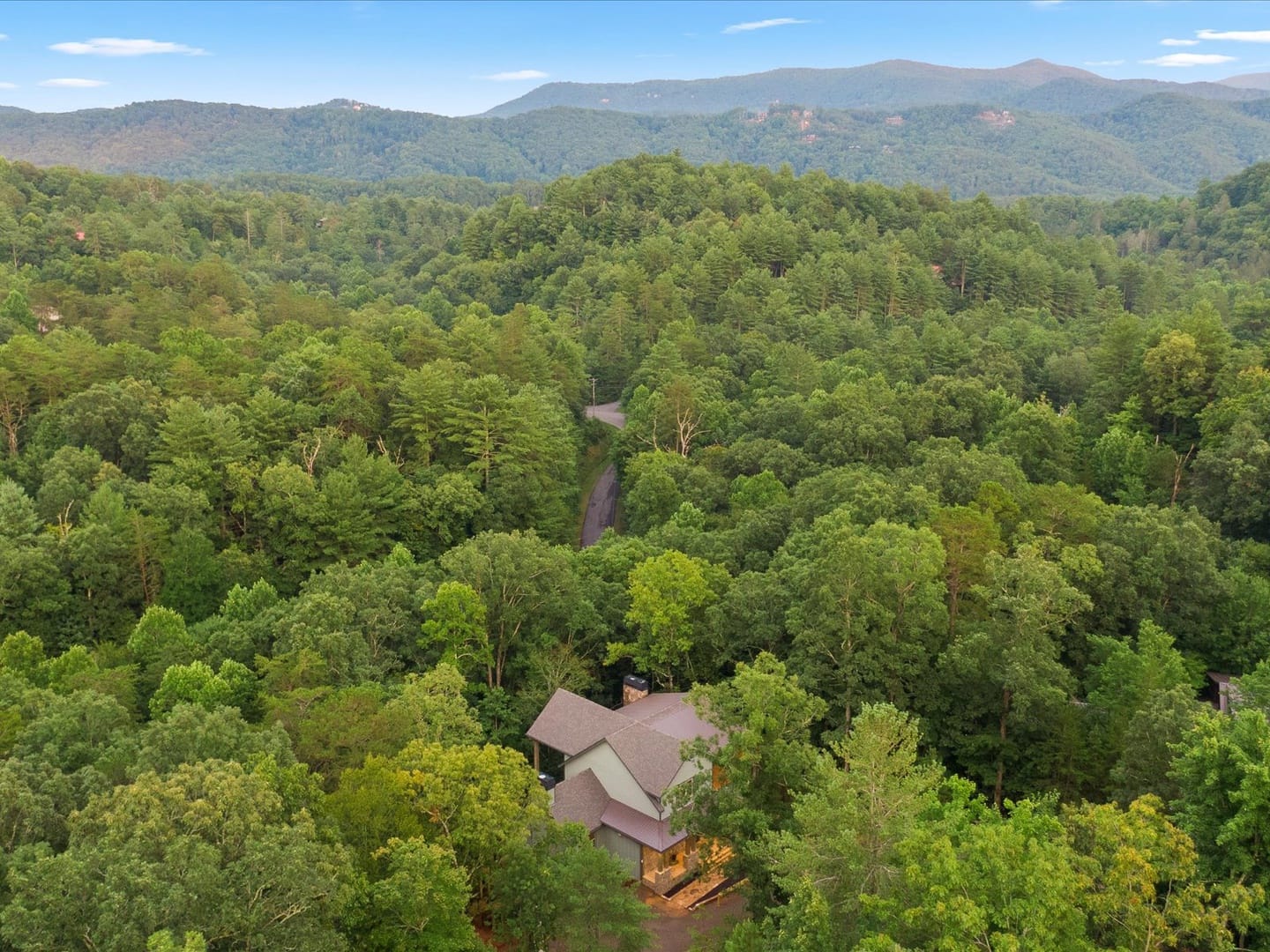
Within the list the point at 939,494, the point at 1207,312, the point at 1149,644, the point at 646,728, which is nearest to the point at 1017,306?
the point at 1207,312

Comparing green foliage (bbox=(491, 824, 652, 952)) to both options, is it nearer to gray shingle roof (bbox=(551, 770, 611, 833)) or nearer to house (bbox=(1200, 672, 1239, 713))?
gray shingle roof (bbox=(551, 770, 611, 833))

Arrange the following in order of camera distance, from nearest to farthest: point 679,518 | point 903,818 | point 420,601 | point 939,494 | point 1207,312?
1. point 903,818
2. point 420,601
3. point 939,494
4. point 679,518
5. point 1207,312

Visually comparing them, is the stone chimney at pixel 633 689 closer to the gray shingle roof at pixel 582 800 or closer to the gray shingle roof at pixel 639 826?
the gray shingle roof at pixel 582 800

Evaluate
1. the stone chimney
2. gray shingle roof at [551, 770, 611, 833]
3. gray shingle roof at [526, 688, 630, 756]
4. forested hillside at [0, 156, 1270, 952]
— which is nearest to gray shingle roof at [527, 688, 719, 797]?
gray shingle roof at [526, 688, 630, 756]

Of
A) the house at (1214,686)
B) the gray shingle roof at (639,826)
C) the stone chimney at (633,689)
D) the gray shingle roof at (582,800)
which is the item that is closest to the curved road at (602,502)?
the stone chimney at (633,689)

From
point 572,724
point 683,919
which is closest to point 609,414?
point 572,724

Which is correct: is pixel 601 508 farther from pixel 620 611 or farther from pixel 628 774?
pixel 628 774

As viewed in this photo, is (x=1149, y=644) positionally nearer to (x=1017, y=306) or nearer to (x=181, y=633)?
(x=181, y=633)
